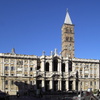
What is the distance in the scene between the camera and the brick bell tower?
289 feet

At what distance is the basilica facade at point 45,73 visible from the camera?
68.0 metres

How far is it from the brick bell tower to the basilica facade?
1066cm

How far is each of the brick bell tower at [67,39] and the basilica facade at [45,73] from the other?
1066 cm

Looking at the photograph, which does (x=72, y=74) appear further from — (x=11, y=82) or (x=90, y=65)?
(x=11, y=82)

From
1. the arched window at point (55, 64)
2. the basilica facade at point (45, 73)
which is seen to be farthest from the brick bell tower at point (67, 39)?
the arched window at point (55, 64)

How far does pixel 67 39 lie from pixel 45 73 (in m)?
24.9

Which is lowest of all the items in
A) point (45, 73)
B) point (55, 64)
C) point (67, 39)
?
point (45, 73)

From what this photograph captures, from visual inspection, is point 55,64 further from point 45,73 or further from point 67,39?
point 67,39

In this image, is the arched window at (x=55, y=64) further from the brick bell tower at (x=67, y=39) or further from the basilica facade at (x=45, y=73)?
the brick bell tower at (x=67, y=39)

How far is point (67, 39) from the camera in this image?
3514 inches

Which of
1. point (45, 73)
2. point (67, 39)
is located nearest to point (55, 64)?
point (45, 73)

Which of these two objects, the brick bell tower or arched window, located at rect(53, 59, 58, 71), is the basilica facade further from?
the brick bell tower

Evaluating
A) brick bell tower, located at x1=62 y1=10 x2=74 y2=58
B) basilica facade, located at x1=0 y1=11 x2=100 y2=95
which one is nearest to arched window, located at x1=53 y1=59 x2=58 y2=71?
basilica facade, located at x1=0 y1=11 x2=100 y2=95

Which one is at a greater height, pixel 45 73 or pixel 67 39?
pixel 67 39
